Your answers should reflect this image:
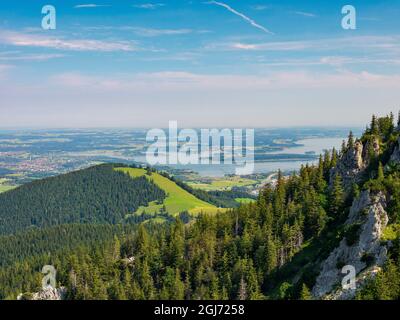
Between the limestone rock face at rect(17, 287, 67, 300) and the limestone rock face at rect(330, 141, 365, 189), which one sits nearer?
the limestone rock face at rect(330, 141, 365, 189)

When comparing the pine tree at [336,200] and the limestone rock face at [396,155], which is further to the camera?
the pine tree at [336,200]

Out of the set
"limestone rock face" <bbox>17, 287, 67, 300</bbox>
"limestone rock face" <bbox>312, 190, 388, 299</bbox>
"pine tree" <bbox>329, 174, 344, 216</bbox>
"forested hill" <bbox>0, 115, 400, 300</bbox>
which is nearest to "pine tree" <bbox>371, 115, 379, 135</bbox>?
"forested hill" <bbox>0, 115, 400, 300</bbox>

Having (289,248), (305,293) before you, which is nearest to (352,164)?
(289,248)

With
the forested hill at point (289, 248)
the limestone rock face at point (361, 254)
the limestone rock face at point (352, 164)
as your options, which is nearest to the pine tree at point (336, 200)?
the forested hill at point (289, 248)

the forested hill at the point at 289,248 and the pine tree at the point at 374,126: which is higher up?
the pine tree at the point at 374,126

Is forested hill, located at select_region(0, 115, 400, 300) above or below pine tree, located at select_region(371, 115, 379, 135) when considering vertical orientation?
below

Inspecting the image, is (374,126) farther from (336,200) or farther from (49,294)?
(49,294)

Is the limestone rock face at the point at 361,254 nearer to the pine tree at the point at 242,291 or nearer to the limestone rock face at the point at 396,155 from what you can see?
the limestone rock face at the point at 396,155

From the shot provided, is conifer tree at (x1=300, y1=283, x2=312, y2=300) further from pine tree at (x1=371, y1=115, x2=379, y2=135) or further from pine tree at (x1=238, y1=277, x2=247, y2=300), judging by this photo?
pine tree at (x1=371, y1=115, x2=379, y2=135)
